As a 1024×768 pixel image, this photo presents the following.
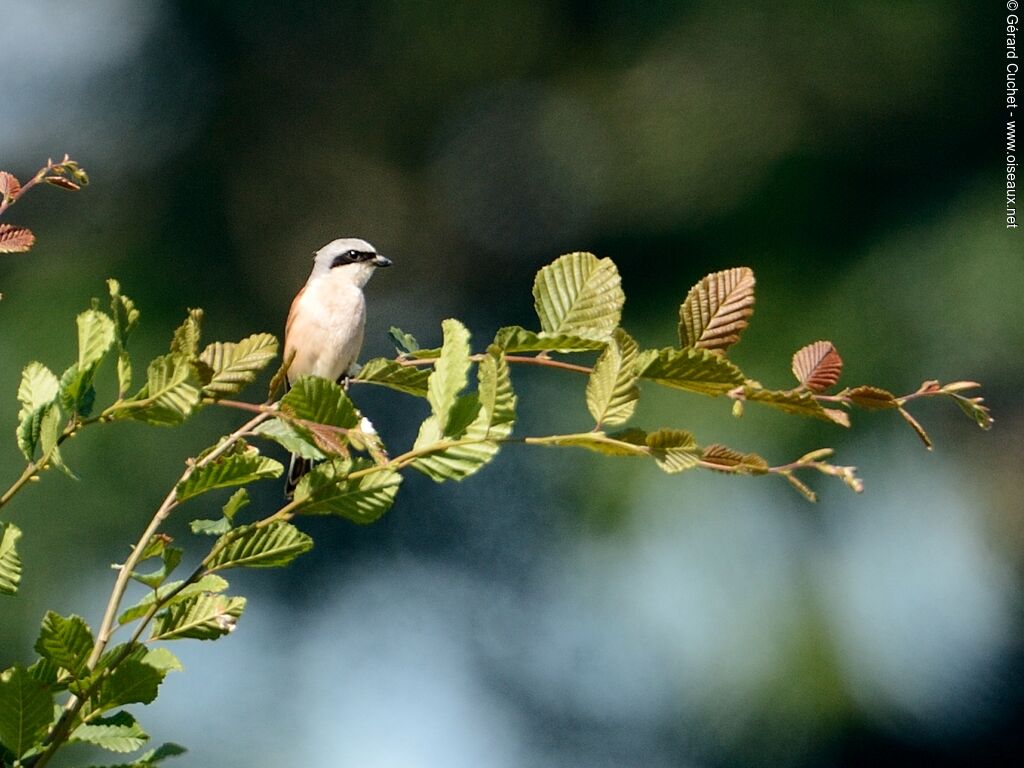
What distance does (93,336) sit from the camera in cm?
69

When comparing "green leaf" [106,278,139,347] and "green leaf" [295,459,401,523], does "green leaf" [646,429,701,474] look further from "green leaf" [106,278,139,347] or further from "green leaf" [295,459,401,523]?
"green leaf" [106,278,139,347]

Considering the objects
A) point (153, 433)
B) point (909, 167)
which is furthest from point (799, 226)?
point (153, 433)

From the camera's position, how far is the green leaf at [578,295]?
2.46ft

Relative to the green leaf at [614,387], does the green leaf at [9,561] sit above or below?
below

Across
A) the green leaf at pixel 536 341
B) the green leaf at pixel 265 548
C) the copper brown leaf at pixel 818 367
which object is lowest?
the green leaf at pixel 265 548

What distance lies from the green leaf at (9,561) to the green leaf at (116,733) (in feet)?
0.27

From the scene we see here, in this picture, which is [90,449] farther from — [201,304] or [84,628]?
[84,628]

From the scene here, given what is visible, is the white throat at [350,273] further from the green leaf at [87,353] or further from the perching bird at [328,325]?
the green leaf at [87,353]

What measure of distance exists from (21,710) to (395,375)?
0.85 feet

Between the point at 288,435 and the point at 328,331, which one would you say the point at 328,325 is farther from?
the point at 288,435

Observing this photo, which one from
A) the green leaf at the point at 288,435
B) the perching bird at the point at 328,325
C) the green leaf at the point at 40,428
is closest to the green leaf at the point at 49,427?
the green leaf at the point at 40,428

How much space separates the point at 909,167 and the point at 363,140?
5.07 feet

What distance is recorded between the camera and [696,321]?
75cm

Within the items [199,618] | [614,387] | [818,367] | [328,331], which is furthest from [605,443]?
[328,331]
